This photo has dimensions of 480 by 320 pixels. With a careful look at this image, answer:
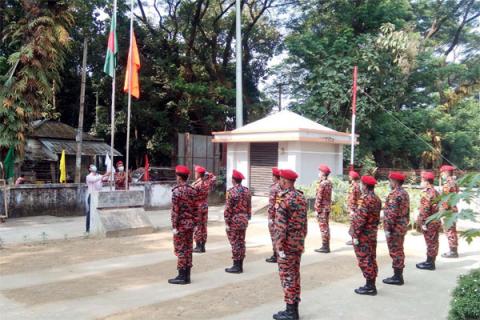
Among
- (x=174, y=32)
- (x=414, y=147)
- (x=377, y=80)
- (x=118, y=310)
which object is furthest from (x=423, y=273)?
(x=174, y=32)

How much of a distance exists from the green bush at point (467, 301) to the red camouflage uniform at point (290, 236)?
1639 millimetres

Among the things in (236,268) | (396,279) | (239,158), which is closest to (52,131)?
(239,158)

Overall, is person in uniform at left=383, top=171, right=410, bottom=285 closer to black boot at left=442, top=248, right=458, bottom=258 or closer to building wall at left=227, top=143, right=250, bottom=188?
black boot at left=442, top=248, right=458, bottom=258

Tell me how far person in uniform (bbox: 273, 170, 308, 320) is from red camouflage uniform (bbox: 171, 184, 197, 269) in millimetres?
1745

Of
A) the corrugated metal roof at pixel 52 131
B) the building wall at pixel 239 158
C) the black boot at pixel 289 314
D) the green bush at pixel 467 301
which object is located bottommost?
the black boot at pixel 289 314

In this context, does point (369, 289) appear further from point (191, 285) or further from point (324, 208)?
point (324, 208)

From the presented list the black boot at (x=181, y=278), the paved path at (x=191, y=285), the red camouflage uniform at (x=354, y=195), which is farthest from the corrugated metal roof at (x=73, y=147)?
the black boot at (x=181, y=278)

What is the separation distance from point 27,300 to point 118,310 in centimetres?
129

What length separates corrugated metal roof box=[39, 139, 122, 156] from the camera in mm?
19422

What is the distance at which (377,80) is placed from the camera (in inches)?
794

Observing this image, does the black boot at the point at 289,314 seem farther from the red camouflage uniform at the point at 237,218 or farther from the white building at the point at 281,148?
the white building at the point at 281,148

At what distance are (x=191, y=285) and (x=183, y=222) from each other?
36.4 inches

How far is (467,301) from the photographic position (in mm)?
4324

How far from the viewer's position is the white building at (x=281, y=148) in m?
15.2
